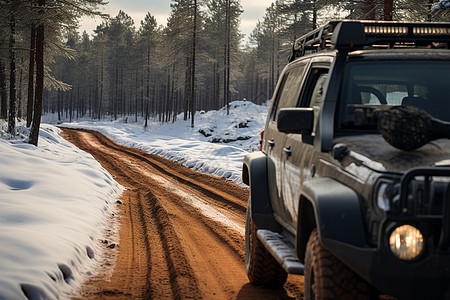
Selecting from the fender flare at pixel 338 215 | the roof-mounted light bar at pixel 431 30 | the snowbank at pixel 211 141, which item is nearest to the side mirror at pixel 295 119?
the fender flare at pixel 338 215

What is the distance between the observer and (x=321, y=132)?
3.40 m

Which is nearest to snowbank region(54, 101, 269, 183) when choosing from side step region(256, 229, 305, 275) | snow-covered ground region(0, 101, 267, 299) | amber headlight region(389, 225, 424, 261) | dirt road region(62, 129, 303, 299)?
snow-covered ground region(0, 101, 267, 299)

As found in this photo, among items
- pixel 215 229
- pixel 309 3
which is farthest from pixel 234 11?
pixel 215 229

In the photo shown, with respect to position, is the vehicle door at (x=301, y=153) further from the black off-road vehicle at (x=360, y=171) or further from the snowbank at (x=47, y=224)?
the snowbank at (x=47, y=224)

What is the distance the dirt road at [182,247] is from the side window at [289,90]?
6.99 feet

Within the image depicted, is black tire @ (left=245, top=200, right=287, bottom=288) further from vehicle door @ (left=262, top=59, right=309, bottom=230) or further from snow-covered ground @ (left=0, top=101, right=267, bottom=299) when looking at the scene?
snow-covered ground @ (left=0, top=101, right=267, bottom=299)

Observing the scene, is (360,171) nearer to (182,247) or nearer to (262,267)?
(262,267)

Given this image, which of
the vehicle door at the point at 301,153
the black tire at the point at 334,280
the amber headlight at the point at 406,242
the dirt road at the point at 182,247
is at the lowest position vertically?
the dirt road at the point at 182,247

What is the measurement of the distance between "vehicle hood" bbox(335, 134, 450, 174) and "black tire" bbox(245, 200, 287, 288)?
6.95ft

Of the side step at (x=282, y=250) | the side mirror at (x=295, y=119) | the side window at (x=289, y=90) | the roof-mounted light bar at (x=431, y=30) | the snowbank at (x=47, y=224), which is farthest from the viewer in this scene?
the side window at (x=289, y=90)

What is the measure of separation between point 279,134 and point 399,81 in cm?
140

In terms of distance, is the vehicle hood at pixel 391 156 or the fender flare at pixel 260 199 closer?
the vehicle hood at pixel 391 156

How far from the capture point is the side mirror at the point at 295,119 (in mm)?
3580

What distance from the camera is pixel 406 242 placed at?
245 cm
